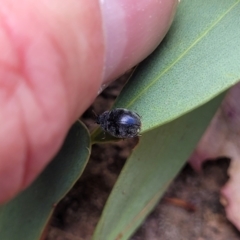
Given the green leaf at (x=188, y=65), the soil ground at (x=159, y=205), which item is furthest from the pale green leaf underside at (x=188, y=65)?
the soil ground at (x=159, y=205)

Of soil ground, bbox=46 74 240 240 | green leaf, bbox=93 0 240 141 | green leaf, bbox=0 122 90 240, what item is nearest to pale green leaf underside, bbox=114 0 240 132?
green leaf, bbox=93 0 240 141

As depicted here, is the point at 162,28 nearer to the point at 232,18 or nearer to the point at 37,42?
the point at 232,18

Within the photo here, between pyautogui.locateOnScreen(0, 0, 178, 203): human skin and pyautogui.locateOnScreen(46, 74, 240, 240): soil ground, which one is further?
pyautogui.locateOnScreen(46, 74, 240, 240): soil ground

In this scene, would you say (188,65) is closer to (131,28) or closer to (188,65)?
(188,65)

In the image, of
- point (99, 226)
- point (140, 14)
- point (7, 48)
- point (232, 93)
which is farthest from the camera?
point (232, 93)

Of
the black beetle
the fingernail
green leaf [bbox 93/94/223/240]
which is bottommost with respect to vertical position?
green leaf [bbox 93/94/223/240]

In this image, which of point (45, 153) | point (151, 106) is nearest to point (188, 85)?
point (151, 106)

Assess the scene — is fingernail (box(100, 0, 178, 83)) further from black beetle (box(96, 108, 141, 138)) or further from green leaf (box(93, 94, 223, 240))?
green leaf (box(93, 94, 223, 240))
